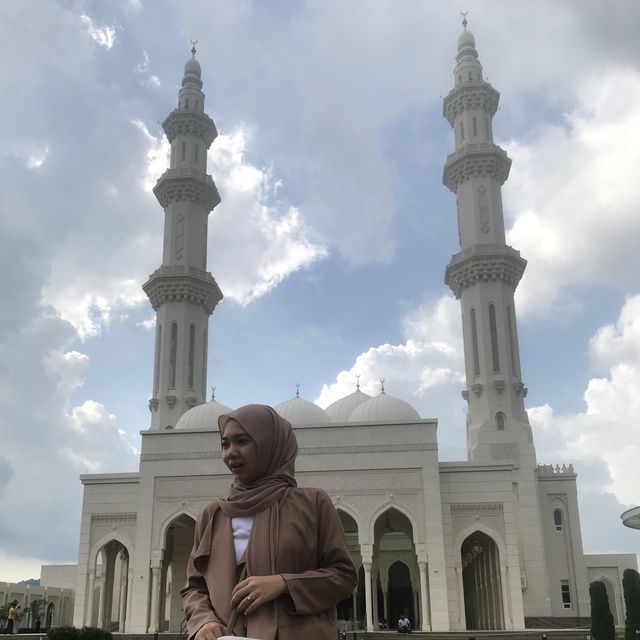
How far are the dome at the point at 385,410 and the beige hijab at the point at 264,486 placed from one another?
25.4 m

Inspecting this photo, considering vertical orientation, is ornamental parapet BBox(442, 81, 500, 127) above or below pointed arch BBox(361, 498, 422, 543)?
above

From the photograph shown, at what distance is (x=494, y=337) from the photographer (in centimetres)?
3197

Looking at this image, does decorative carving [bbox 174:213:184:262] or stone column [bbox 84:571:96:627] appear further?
decorative carving [bbox 174:213:184:262]

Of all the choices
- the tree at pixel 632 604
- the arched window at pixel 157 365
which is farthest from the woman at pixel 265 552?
Answer: the arched window at pixel 157 365

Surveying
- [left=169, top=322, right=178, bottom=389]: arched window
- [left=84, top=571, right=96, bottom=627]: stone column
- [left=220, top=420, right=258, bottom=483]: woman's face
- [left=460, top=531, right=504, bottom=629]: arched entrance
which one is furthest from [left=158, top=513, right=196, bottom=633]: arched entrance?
[left=220, top=420, right=258, bottom=483]: woman's face

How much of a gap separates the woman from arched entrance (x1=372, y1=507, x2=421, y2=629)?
2836 centimetres

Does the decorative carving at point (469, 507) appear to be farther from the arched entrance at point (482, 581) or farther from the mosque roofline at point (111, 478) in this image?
the mosque roofline at point (111, 478)

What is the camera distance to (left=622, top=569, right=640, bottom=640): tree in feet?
54.3

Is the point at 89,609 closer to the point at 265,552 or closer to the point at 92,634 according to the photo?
the point at 92,634

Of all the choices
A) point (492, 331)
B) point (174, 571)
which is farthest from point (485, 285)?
point (174, 571)

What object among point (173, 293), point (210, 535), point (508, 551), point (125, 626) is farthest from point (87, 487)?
point (210, 535)

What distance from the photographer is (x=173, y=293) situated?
109 feet

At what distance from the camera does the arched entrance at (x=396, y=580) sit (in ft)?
102

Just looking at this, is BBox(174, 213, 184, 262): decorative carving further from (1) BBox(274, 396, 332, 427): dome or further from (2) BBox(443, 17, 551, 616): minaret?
(2) BBox(443, 17, 551, 616): minaret
